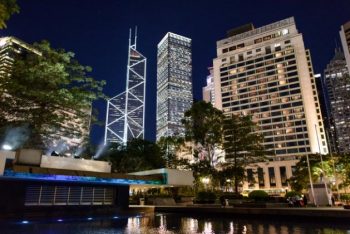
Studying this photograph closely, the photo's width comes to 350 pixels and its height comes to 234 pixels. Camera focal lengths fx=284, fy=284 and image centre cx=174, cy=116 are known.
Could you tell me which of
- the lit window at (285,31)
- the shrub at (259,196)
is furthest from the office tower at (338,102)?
the shrub at (259,196)

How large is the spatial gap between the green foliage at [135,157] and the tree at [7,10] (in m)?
44.0

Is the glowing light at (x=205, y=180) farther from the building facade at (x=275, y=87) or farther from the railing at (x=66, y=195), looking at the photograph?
the building facade at (x=275, y=87)

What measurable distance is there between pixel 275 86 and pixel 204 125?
7881cm

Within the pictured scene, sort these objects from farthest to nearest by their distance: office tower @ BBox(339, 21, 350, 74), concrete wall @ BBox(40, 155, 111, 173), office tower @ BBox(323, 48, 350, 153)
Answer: office tower @ BBox(323, 48, 350, 153) < office tower @ BBox(339, 21, 350, 74) < concrete wall @ BBox(40, 155, 111, 173)

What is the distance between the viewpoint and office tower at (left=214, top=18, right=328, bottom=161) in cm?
10188

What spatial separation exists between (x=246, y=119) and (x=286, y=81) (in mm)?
75543

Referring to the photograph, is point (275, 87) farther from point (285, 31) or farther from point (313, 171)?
point (313, 171)

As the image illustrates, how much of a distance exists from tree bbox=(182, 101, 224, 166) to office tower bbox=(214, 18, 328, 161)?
189 ft

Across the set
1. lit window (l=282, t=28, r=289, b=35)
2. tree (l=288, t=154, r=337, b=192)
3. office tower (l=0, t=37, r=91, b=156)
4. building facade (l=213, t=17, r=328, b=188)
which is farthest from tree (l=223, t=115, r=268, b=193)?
lit window (l=282, t=28, r=289, b=35)

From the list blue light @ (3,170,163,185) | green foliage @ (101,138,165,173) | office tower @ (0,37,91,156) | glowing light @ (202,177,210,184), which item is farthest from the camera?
green foliage @ (101,138,165,173)

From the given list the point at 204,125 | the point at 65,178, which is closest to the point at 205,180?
the point at 204,125

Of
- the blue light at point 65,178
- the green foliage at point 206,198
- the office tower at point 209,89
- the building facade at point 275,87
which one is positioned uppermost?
the office tower at point 209,89

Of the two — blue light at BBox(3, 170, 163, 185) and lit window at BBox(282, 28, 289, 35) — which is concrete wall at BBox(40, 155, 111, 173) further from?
lit window at BBox(282, 28, 289, 35)

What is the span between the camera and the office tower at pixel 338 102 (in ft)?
528
